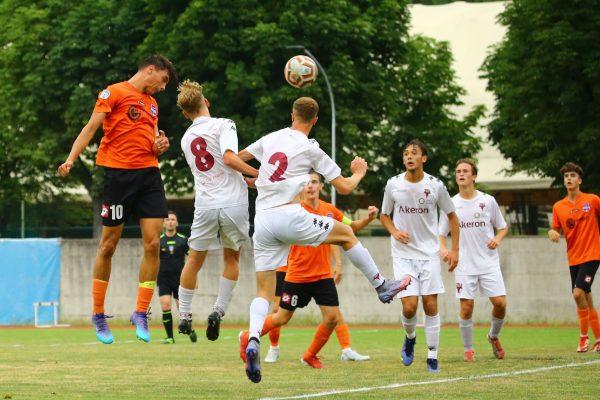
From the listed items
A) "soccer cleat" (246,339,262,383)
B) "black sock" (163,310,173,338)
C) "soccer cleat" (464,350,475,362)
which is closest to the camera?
"soccer cleat" (246,339,262,383)

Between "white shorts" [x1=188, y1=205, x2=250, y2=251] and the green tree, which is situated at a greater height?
the green tree

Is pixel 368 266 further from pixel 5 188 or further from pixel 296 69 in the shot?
pixel 5 188

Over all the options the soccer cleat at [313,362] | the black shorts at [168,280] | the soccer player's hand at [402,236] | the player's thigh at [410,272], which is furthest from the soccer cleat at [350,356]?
the black shorts at [168,280]

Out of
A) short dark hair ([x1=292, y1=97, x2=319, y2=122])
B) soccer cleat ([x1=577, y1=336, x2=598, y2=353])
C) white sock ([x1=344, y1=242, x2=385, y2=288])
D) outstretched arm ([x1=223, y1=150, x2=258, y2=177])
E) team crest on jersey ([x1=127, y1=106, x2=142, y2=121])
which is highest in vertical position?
team crest on jersey ([x1=127, y1=106, x2=142, y2=121])

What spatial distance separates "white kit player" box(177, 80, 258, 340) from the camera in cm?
1276

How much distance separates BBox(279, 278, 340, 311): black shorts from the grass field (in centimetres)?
82

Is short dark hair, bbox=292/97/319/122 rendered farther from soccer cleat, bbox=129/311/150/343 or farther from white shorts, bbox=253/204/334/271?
soccer cleat, bbox=129/311/150/343

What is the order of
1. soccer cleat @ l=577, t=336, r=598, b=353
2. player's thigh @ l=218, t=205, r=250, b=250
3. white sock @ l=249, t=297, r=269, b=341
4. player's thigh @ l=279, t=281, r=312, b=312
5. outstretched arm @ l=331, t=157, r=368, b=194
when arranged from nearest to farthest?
1. outstretched arm @ l=331, t=157, r=368, b=194
2. white sock @ l=249, t=297, r=269, b=341
3. player's thigh @ l=218, t=205, r=250, b=250
4. player's thigh @ l=279, t=281, r=312, b=312
5. soccer cleat @ l=577, t=336, r=598, b=353

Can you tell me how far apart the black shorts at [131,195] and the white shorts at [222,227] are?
1.37 feet

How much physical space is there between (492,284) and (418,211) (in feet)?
7.90

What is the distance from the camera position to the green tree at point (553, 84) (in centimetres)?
4134

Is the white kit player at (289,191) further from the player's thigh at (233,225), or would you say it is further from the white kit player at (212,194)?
the player's thigh at (233,225)

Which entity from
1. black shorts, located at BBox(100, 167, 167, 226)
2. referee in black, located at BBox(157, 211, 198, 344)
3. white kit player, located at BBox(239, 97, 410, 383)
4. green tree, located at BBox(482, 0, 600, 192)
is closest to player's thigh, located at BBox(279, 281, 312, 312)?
black shorts, located at BBox(100, 167, 167, 226)

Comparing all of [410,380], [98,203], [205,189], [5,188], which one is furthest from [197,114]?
[5,188]
